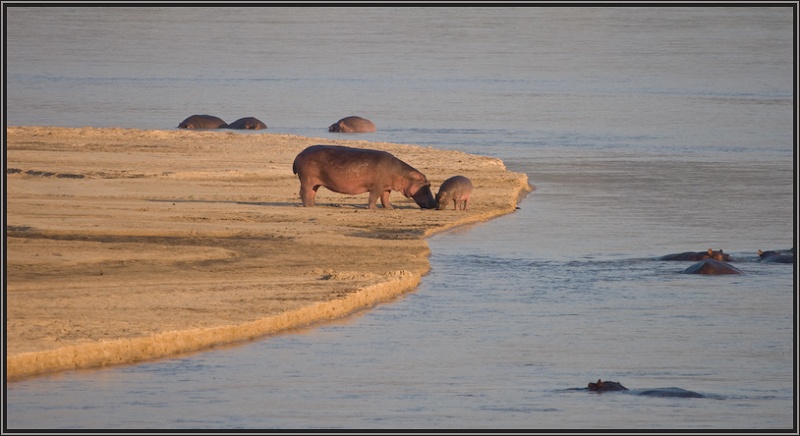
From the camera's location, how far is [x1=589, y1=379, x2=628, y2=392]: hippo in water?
38.9 ft

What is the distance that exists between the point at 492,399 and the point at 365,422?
3.91ft

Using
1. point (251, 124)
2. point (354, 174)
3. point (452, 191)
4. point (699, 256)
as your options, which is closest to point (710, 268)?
point (699, 256)

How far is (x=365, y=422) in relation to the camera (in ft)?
35.9

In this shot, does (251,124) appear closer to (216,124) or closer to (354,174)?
(216,124)

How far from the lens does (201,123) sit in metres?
35.2

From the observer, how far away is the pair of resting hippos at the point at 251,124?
3472 cm

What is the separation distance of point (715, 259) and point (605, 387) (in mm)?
6174

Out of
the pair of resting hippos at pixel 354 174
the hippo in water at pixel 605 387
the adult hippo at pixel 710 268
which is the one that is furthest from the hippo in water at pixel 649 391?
the pair of resting hippos at pixel 354 174

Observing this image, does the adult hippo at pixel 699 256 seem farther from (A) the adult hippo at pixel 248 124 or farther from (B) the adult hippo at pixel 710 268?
(A) the adult hippo at pixel 248 124

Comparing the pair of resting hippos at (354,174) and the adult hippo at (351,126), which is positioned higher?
the adult hippo at (351,126)

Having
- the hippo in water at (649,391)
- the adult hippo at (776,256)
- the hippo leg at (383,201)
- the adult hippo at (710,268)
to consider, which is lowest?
the hippo in water at (649,391)

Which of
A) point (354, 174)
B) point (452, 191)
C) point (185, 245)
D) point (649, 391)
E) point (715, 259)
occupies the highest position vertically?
point (354, 174)

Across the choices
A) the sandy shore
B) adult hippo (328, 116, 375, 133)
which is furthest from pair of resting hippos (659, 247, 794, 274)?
adult hippo (328, 116, 375, 133)

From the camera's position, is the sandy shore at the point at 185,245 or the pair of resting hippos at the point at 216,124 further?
the pair of resting hippos at the point at 216,124
